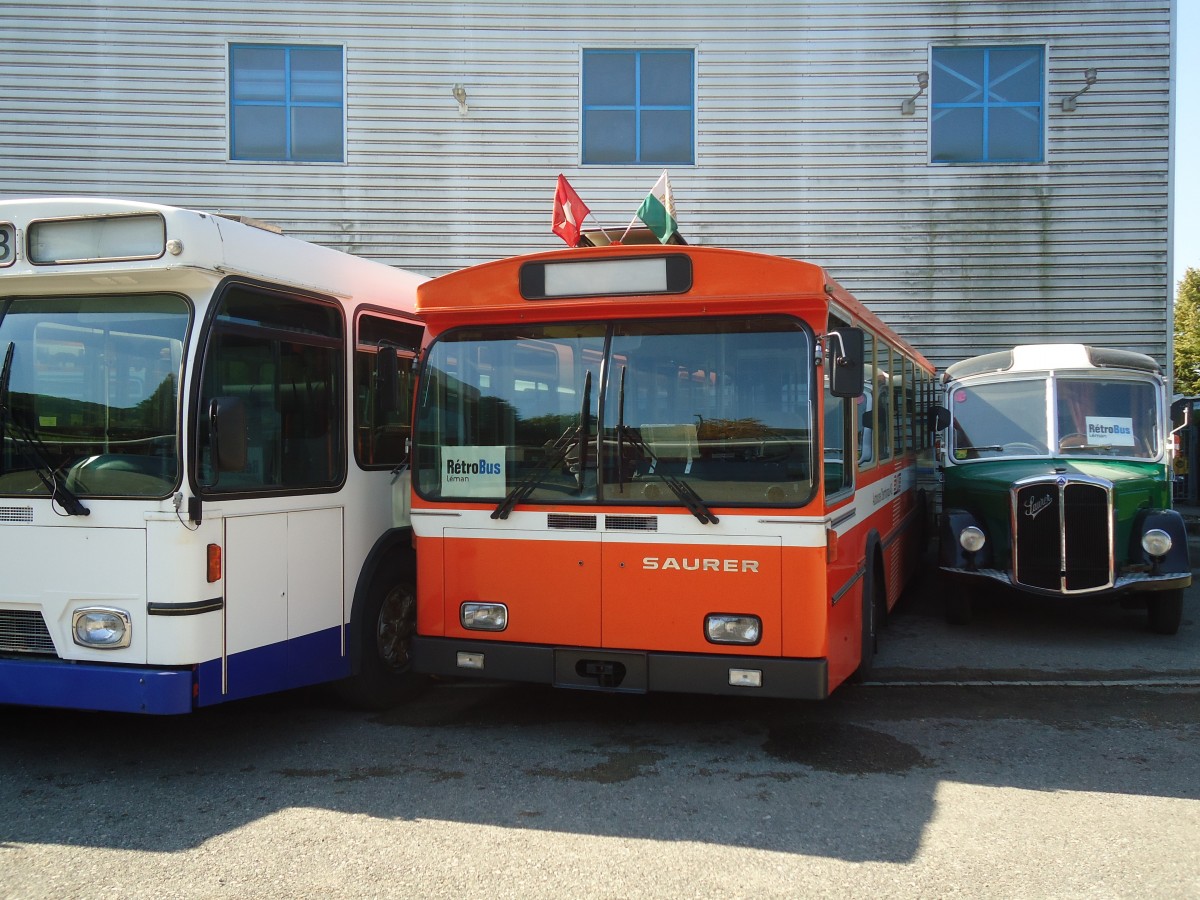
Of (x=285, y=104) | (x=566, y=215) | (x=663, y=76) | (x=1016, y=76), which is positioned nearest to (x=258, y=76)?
(x=285, y=104)

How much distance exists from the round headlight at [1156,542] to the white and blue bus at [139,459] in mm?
6462

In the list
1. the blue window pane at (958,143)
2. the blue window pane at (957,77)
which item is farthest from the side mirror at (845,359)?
the blue window pane at (957,77)

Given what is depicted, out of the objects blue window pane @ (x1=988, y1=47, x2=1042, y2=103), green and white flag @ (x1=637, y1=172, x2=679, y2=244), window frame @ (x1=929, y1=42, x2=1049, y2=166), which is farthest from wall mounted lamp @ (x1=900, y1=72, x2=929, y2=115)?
green and white flag @ (x1=637, y1=172, x2=679, y2=244)

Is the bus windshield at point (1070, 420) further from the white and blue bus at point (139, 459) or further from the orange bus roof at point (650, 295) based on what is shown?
the white and blue bus at point (139, 459)

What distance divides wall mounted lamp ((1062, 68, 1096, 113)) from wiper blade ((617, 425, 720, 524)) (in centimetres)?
1063

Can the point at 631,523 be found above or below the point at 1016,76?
below

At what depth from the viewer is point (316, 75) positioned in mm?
13148

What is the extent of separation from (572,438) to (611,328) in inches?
24.5

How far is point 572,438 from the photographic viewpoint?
551 cm

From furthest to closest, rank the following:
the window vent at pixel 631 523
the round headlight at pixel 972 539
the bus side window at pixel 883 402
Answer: the round headlight at pixel 972 539 < the bus side window at pixel 883 402 < the window vent at pixel 631 523

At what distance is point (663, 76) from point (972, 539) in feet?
24.7

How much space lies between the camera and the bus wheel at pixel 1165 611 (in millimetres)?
8438

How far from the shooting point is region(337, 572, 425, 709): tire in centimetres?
612

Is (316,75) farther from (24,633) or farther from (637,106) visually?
(24,633)
